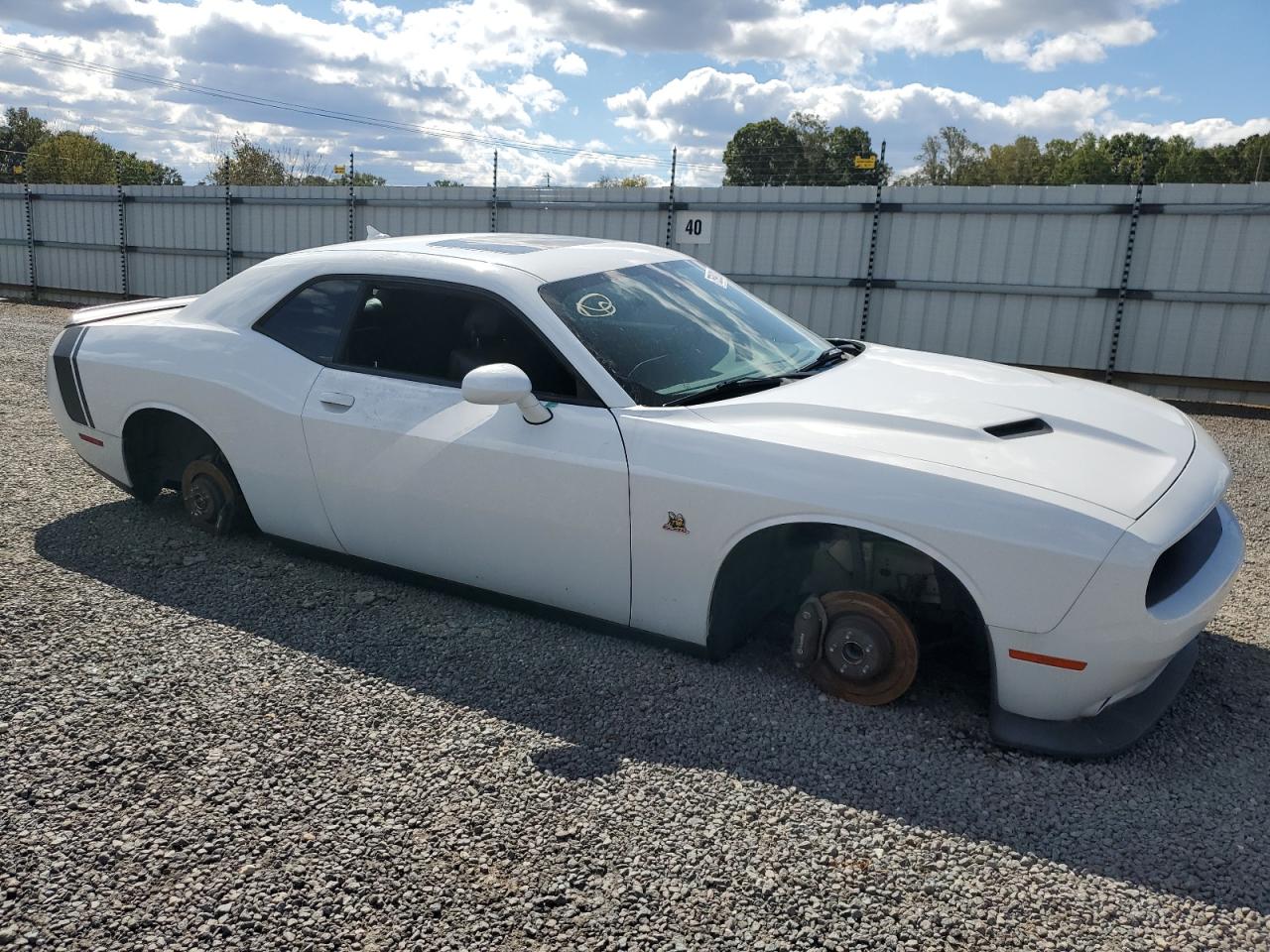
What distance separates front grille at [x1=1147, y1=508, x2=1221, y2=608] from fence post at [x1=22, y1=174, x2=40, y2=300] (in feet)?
73.7

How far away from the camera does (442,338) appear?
3727mm

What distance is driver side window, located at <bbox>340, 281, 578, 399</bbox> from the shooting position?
3.47 m

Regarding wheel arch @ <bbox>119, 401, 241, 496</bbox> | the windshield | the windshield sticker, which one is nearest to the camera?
the windshield

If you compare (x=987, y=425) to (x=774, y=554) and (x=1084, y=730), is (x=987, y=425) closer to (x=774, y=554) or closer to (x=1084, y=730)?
(x=774, y=554)

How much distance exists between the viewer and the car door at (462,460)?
130 inches

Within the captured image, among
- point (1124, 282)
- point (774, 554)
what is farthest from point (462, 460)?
point (1124, 282)

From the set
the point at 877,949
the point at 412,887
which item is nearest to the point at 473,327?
the point at 412,887

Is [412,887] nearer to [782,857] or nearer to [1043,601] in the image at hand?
[782,857]

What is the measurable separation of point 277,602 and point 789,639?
84.1 inches

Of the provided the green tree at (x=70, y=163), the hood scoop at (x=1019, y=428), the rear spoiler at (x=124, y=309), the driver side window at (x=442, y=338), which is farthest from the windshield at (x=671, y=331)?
the green tree at (x=70, y=163)

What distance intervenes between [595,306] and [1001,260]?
9000 millimetres

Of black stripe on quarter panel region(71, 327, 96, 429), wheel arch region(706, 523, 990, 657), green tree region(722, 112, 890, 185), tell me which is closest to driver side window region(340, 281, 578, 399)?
wheel arch region(706, 523, 990, 657)

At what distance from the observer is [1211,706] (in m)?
3.26

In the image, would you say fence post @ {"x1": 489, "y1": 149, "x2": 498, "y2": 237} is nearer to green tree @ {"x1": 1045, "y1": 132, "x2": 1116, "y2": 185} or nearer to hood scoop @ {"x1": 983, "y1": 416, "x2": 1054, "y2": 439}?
hood scoop @ {"x1": 983, "y1": 416, "x2": 1054, "y2": 439}
